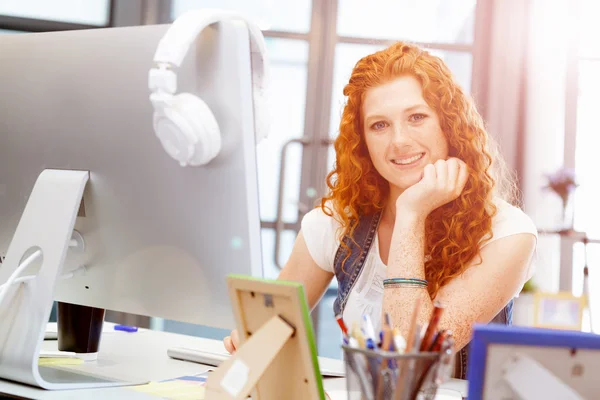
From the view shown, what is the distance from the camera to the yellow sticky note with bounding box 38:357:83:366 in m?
Result: 1.06

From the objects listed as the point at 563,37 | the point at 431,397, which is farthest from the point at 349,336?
the point at 563,37

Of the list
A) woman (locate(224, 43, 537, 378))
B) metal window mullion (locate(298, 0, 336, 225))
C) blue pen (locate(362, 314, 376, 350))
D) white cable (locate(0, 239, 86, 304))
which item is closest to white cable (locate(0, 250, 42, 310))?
white cable (locate(0, 239, 86, 304))

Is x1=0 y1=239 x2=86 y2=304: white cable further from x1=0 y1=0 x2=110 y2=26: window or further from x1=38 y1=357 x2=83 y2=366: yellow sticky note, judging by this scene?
x1=0 y1=0 x2=110 y2=26: window

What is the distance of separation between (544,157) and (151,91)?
3137 millimetres

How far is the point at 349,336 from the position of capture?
0.62 metres

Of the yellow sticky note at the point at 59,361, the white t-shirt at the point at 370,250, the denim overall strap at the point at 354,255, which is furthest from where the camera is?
the denim overall strap at the point at 354,255

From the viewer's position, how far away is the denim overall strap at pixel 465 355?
119 centimetres

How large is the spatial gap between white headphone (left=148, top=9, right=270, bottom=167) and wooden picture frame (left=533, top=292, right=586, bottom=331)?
294 cm

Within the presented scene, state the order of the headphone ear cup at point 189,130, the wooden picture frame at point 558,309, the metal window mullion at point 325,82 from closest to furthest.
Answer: the headphone ear cup at point 189,130, the wooden picture frame at point 558,309, the metal window mullion at point 325,82

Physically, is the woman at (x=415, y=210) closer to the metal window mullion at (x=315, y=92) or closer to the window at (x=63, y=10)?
the metal window mullion at (x=315, y=92)

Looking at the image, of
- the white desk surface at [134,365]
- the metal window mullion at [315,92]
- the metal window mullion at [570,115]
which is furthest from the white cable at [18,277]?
the metal window mullion at [570,115]

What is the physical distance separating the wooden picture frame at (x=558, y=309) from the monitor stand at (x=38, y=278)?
286 centimetres

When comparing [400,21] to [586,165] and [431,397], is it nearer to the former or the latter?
[586,165]

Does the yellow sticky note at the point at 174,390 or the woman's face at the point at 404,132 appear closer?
the yellow sticky note at the point at 174,390
